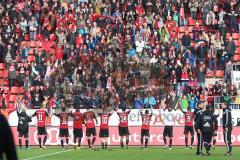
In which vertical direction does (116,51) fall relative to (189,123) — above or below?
above

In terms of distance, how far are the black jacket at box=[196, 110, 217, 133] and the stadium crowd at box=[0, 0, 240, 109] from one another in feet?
25.1

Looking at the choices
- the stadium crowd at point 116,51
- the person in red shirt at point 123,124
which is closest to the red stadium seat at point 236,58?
the stadium crowd at point 116,51

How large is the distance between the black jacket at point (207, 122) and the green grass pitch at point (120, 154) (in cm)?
97

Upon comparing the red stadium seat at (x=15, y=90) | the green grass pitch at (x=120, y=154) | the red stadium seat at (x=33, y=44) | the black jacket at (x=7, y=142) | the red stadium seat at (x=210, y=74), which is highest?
the red stadium seat at (x=33, y=44)

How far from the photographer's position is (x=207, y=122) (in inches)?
960

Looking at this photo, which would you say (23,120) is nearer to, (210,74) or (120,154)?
(120,154)

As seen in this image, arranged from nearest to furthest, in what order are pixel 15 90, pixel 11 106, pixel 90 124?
pixel 90 124, pixel 11 106, pixel 15 90

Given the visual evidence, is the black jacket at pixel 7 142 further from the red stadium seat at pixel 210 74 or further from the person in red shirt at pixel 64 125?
the red stadium seat at pixel 210 74

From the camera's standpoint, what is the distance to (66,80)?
1357 inches

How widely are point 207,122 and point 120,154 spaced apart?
12.5 feet

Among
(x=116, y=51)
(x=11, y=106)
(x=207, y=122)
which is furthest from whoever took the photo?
(x=116, y=51)

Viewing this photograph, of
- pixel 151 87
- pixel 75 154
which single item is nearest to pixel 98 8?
pixel 151 87

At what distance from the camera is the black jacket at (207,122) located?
2441 cm

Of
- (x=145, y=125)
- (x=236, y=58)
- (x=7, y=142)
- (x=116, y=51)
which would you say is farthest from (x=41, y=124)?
(x=7, y=142)
